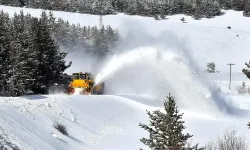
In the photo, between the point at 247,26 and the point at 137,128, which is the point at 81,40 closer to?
the point at 247,26

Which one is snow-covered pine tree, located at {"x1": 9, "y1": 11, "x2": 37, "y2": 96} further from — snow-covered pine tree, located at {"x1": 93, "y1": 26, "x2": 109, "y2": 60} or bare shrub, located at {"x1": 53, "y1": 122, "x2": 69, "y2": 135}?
snow-covered pine tree, located at {"x1": 93, "y1": 26, "x2": 109, "y2": 60}

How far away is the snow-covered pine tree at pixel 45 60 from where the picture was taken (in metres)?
46.4

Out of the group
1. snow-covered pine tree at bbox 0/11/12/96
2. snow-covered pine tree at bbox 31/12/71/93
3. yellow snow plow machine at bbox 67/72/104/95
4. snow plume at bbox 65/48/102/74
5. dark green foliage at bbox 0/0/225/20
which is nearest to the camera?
snow-covered pine tree at bbox 0/11/12/96

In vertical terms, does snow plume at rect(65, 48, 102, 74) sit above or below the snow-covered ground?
below

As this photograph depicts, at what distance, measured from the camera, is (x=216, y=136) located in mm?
34625

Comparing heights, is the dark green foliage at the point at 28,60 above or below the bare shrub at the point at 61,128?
above

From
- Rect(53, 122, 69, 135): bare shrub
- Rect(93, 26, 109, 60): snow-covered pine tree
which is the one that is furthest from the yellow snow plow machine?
Rect(93, 26, 109, 60): snow-covered pine tree

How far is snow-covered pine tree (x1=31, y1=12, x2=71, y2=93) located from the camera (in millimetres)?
46444

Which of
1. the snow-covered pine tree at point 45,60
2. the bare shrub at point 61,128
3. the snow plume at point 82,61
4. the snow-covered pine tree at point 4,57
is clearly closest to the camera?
the bare shrub at point 61,128

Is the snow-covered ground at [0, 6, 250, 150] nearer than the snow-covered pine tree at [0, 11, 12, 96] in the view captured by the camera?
Yes

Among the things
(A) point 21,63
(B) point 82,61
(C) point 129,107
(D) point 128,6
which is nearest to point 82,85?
(C) point 129,107

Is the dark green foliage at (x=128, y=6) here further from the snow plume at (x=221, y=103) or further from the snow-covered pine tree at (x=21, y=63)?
the snow-covered pine tree at (x=21, y=63)

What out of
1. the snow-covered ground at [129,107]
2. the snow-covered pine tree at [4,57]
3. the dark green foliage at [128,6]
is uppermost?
the dark green foliage at [128,6]

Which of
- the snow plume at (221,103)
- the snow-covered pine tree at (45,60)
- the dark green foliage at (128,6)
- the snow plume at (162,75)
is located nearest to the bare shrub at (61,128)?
the snow plume at (162,75)
